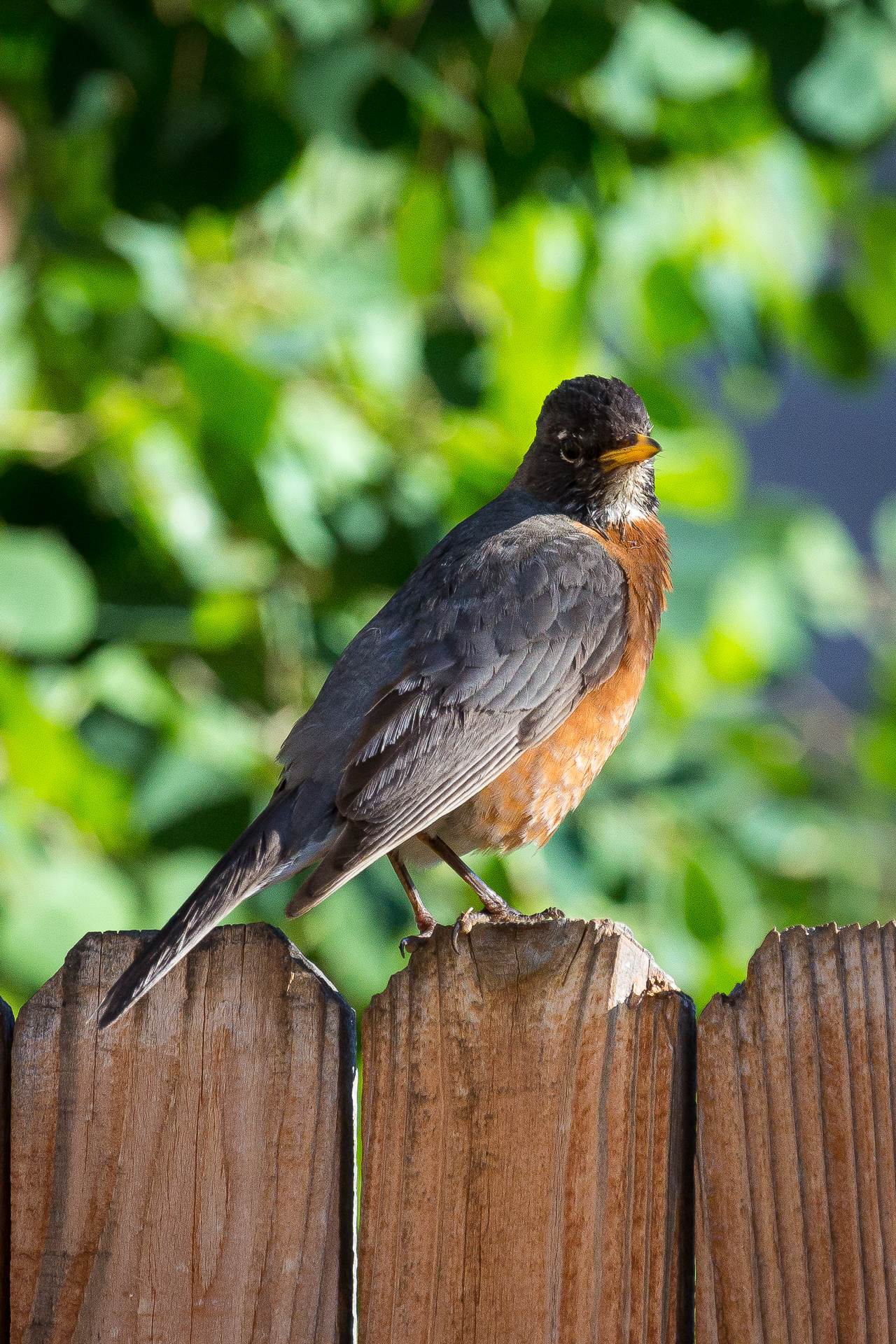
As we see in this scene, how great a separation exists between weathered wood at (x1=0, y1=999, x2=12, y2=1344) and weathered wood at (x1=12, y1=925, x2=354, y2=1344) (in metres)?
0.01

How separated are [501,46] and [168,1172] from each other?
9.53 ft

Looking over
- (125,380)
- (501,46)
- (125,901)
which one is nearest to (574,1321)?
(125,901)

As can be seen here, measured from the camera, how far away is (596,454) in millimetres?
3910

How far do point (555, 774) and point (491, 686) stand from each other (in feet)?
0.75

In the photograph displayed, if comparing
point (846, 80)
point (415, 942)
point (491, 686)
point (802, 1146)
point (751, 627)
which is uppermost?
point (846, 80)

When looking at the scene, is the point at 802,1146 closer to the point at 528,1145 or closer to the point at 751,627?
the point at 528,1145

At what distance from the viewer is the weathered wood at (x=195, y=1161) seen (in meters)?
2.08

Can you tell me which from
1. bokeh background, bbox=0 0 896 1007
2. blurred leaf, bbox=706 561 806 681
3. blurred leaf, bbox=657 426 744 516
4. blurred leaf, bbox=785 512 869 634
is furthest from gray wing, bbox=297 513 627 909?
blurred leaf, bbox=785 512 869 634

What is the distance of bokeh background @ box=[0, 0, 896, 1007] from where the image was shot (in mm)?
3719

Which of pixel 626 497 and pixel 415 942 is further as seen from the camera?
pixel 626 497

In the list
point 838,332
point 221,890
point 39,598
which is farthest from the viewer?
point 838,332

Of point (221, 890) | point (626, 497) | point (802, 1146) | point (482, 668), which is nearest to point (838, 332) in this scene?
point (626, 497)

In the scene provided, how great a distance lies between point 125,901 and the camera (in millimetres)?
3545

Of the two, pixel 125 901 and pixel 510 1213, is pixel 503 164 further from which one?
pixel 510 1213
